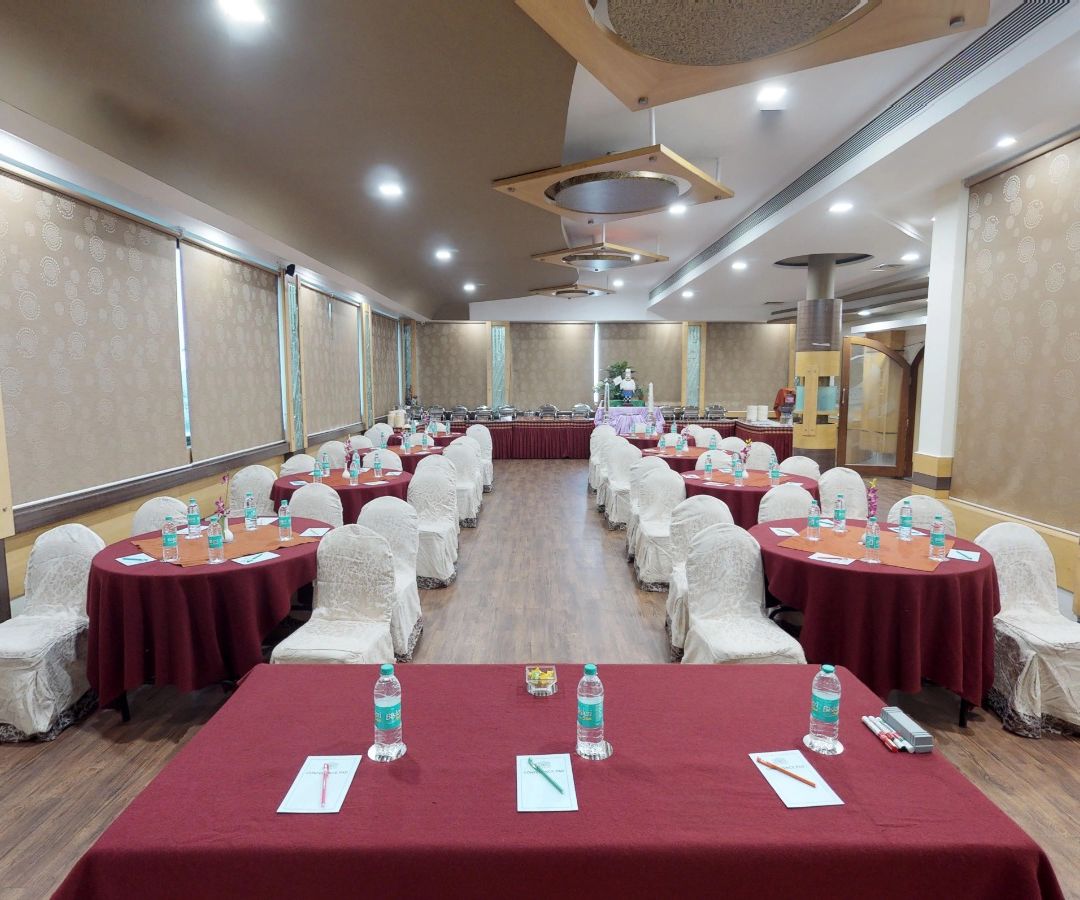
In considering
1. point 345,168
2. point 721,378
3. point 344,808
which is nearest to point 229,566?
point 344,808

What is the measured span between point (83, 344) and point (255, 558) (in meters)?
2.42

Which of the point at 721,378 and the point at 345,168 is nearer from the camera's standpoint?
the point at 345,168

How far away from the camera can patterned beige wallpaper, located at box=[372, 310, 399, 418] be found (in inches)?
502

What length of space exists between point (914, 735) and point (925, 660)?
1.83 m

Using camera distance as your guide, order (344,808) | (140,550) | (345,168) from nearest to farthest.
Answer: (344,808)
(140,550)
(345,168)

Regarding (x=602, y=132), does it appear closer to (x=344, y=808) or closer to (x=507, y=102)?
(x=507, y=102)

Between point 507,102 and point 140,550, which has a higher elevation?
point 507,102

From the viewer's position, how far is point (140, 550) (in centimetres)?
365

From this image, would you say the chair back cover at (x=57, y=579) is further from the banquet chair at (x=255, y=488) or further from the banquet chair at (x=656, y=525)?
the banquet chair at (x=656, y=525)

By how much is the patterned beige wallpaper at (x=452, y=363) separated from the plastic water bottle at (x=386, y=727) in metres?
14.7

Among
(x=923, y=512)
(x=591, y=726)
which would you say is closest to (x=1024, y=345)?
(x=923, y=512)

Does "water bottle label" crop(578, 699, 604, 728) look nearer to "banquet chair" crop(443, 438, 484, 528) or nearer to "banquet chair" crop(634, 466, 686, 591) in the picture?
"banquet chair" crop(634, 466, 686, 591)

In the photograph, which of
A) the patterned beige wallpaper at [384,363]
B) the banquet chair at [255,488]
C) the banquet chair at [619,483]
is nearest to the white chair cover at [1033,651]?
the banquet chair at [619,483]

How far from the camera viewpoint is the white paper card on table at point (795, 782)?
4.91 feet
